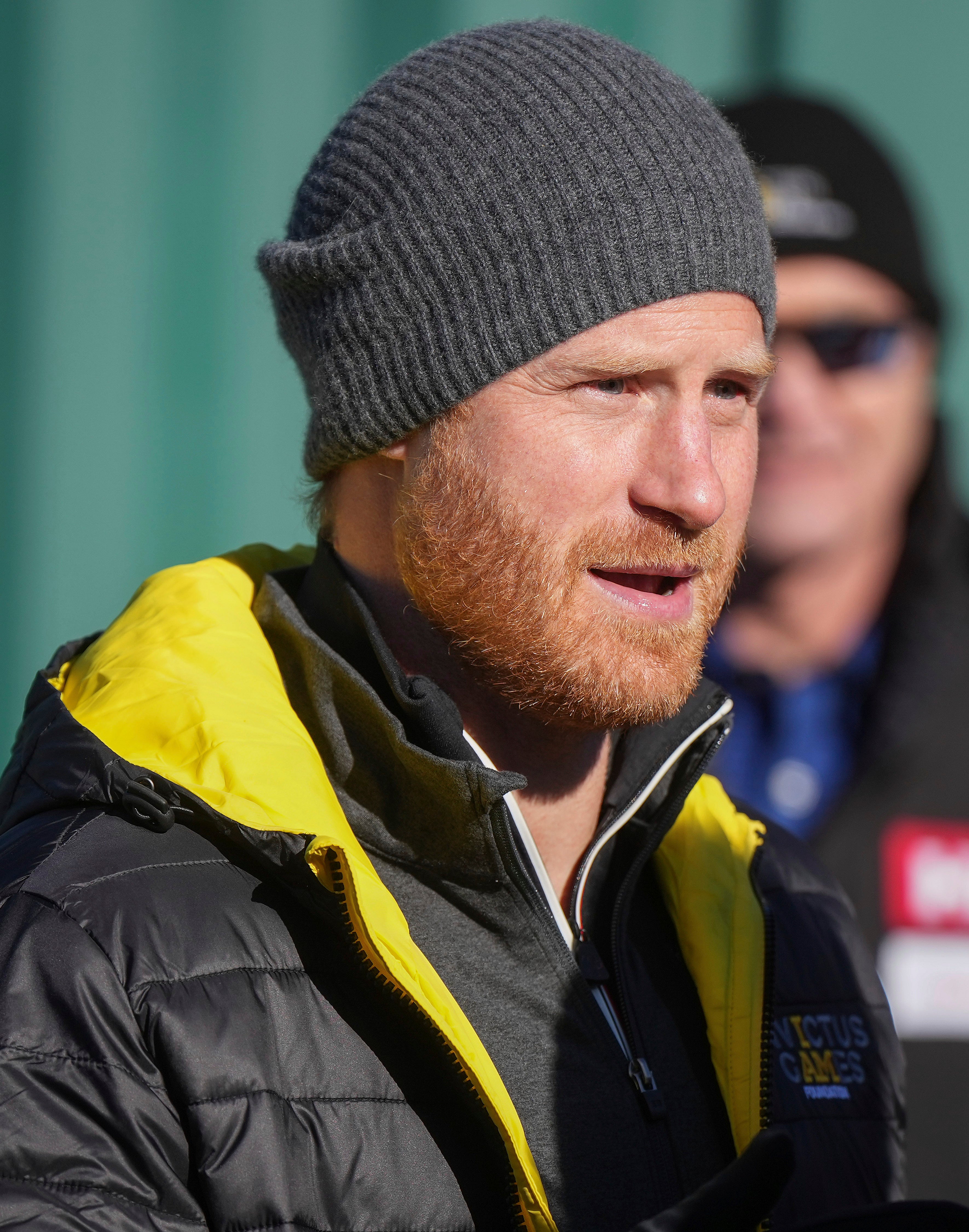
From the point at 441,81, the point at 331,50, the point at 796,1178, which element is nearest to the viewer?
the point at 796,1178

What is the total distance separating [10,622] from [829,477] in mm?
2032

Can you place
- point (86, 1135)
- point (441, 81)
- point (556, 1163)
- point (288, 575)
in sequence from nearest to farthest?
point (86, 1135) < point (556, 1163) < point (441, 81) < point (288, 575)

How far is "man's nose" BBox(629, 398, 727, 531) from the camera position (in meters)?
1.38

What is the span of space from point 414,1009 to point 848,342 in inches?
93.2

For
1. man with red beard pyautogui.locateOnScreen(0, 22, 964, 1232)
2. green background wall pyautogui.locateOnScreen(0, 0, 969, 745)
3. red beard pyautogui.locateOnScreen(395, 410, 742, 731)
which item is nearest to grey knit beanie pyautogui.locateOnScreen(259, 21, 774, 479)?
man with red beard pyautogui.locateOnScreen(0, 22, 964, 1232)

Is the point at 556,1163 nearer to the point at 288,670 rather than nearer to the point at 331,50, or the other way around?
the point at 288,670

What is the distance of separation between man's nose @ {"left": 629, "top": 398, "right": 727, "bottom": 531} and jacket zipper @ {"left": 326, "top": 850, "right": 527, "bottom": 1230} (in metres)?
0.53

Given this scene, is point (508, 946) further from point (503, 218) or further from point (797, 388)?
point (797, 388)

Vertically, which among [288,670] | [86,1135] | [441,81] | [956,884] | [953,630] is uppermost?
[441,81]

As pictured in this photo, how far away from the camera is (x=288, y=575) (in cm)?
165

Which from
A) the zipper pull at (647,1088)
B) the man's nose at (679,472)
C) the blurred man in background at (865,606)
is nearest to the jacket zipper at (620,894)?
the zipper pull at (647,1088)

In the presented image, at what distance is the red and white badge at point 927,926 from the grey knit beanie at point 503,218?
1.72m

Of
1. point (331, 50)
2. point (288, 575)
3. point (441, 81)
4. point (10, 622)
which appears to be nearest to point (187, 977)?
point (288, 575)

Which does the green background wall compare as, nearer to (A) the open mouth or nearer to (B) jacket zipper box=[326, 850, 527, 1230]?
(A) the open mouth
